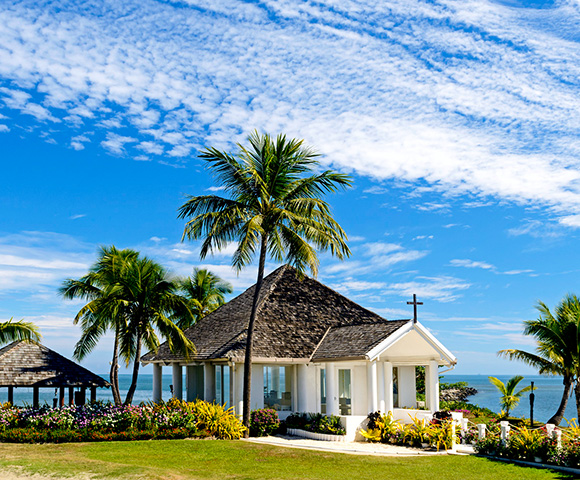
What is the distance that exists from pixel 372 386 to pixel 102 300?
1109 cm

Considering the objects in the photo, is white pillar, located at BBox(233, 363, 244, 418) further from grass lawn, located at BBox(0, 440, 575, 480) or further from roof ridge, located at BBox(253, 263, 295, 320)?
grass lawn, located at BBox(0, 440, 575, 480)

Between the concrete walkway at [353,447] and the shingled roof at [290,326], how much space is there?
3.14 meters

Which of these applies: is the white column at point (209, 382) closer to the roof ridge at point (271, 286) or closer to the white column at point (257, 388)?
the white column at point (257, 388)

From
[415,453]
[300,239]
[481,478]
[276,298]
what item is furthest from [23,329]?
[481,478]

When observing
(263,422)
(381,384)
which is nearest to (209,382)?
(263,422)

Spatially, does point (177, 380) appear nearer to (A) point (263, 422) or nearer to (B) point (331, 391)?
(A) point (263, 422)

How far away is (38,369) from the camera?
26625 mm

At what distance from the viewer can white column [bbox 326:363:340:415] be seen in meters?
24.6

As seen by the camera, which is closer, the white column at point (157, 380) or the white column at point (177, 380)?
the white column at point (177, 380)

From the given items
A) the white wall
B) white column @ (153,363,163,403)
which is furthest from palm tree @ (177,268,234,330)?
the white wall

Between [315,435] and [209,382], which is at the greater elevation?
[209,382]

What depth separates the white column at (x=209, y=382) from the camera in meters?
27.4

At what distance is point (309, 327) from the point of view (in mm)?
28172

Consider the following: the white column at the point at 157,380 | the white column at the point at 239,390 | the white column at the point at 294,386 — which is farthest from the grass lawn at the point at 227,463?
the white column at the point at 157,380
